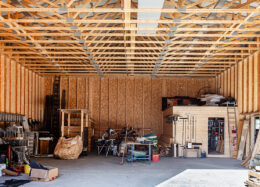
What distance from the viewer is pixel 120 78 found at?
57.3 feet

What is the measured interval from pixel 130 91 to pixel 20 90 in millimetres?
6416

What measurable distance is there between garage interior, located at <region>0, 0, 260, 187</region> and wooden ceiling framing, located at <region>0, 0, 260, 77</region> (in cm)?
4

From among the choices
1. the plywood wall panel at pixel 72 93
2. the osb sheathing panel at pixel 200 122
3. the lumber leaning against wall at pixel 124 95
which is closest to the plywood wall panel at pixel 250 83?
the osb sheathing panel at pixel 200 122

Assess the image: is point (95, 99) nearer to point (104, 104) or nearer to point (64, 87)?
point (104, 104)

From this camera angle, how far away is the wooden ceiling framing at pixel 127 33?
7805 millimetres

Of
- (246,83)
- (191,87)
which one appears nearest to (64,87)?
(191,87)

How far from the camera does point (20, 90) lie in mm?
13727

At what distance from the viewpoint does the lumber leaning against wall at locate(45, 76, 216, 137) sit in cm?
1720

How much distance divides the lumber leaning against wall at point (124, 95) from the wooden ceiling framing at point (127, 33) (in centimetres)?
83

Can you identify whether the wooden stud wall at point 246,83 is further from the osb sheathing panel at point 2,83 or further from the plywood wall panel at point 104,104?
the osb sheathing panel at point 2,83

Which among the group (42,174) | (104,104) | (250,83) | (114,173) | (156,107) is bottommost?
(114,173)

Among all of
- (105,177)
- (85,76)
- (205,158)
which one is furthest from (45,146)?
(205,158)

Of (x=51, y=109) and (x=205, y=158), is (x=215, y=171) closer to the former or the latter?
(x=205, y=158)

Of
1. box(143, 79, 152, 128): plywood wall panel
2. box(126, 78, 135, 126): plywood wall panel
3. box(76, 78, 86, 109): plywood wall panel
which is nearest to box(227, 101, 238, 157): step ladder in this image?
box(143, 79, 152, 128): plywood wall panel
